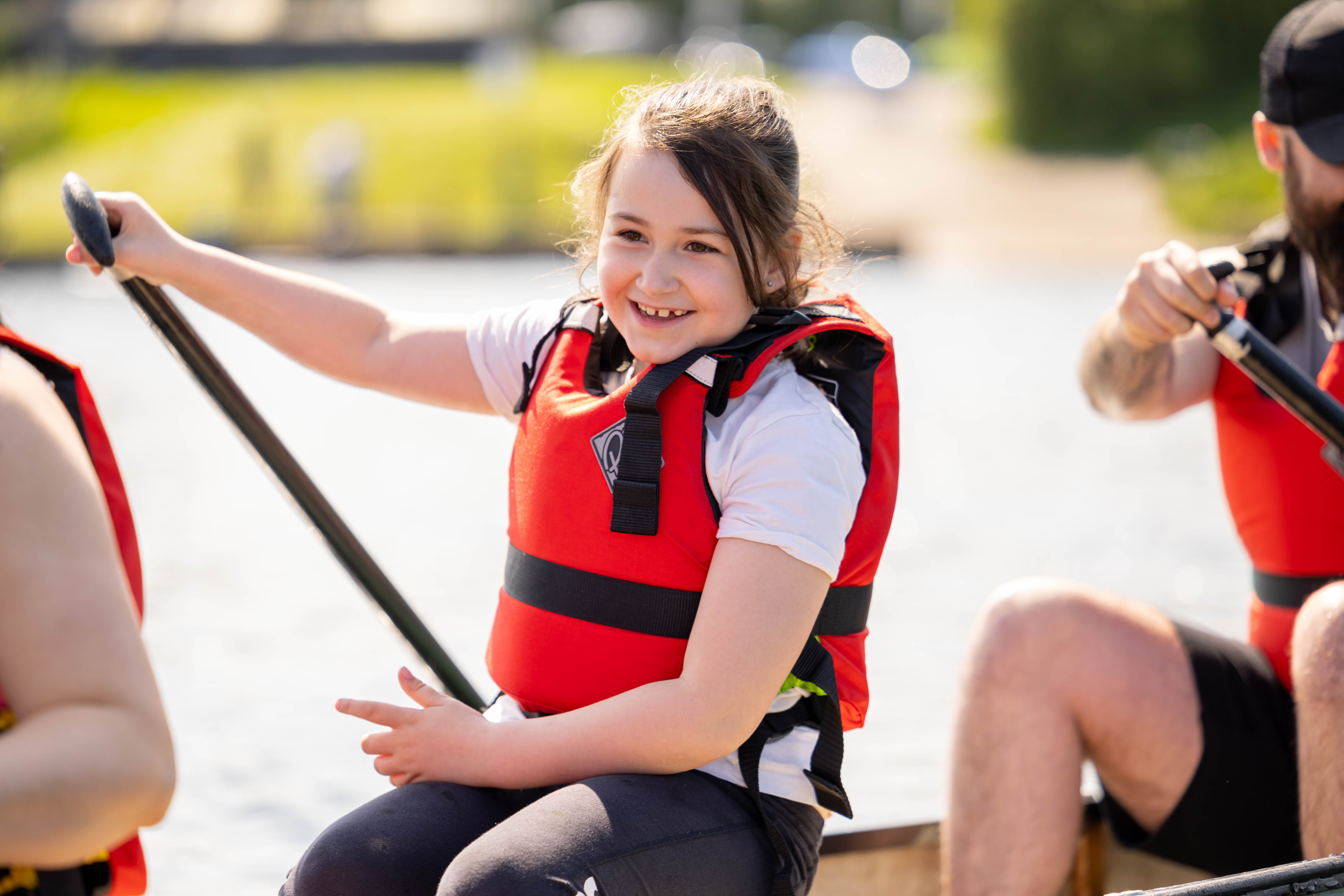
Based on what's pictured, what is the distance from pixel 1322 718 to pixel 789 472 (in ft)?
2.42

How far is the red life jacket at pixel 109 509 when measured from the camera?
106 centimetres

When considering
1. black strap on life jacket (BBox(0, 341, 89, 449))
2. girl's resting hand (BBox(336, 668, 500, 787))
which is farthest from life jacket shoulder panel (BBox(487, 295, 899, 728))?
black strap on life jacket (BBox(0, 341, 89, 449))

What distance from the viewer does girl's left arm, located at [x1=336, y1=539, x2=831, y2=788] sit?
48.2 inches

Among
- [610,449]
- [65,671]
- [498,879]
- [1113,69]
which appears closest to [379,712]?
[498,879]

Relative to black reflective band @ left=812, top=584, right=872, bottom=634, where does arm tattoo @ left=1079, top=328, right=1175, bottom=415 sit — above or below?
above

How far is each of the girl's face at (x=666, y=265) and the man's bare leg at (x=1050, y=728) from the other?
59cm

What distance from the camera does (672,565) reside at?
1314mm

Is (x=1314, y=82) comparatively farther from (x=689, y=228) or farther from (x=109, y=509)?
(x=109, y=509)

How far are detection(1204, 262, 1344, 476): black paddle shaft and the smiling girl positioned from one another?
0.53 m

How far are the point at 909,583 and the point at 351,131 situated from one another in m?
18.5

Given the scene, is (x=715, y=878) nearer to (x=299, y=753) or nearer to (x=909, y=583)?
(x=299, y=753)

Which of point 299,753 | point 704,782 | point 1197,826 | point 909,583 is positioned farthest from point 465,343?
point 909,583

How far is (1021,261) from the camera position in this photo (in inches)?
615

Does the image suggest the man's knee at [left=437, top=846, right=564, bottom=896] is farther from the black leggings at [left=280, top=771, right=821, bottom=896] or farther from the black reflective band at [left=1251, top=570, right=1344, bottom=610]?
the black reflective band at [left=1251, top=570, right=1344, bottom=610]
